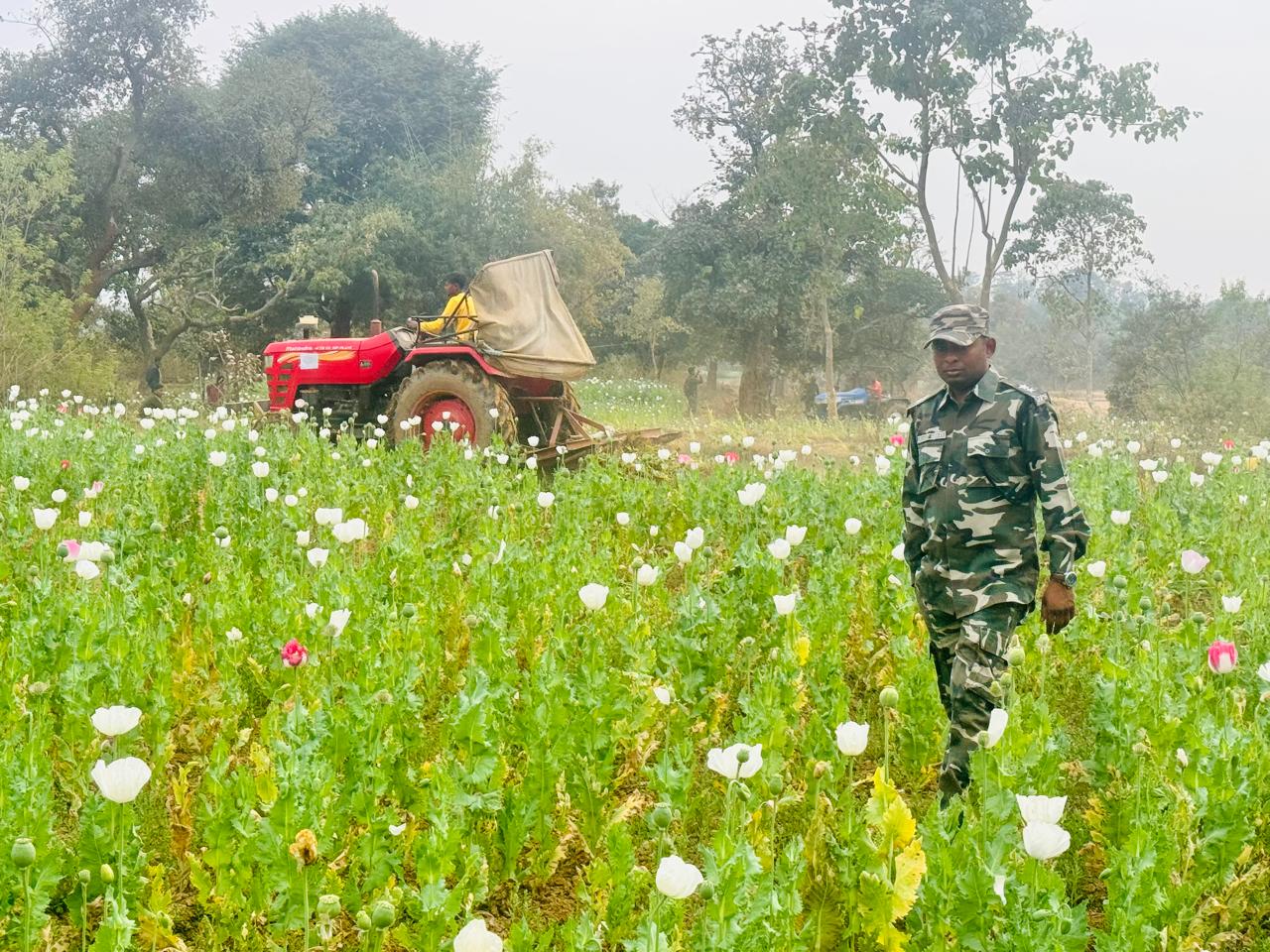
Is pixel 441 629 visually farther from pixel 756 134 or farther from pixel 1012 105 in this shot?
pixel 756 134

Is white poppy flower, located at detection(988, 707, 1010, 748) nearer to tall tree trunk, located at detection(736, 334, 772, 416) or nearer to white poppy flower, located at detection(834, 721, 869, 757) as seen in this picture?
white poppy flower, located at detection(834, 721, 869, 757)

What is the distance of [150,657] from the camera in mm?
4418

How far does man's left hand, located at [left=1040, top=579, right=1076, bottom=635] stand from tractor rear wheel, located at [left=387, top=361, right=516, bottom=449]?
7.40 m

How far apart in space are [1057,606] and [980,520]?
44 centimetres

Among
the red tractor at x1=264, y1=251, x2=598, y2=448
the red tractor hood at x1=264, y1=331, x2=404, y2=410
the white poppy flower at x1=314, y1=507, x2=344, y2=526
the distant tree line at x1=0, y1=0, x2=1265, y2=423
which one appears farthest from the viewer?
the distant tree line at x1=0, y1=0, x2=1265, y2=423

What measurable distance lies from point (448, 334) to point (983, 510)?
826cm

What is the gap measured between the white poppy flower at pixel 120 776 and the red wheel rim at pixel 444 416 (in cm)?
843

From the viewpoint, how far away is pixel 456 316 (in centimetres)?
1159

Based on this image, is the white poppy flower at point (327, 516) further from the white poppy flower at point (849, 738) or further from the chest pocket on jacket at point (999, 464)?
the white poppy flower at point (849, 738)

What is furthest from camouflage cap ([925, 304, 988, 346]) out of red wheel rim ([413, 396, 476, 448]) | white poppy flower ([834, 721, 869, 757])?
red wheel rim ([413, 396, 476, 448])

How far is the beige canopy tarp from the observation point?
37.3ft

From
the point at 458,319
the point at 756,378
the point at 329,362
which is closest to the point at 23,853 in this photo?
the point at 458,319

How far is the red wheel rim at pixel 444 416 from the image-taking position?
11102mm

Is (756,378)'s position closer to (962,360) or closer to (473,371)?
(473,371)
